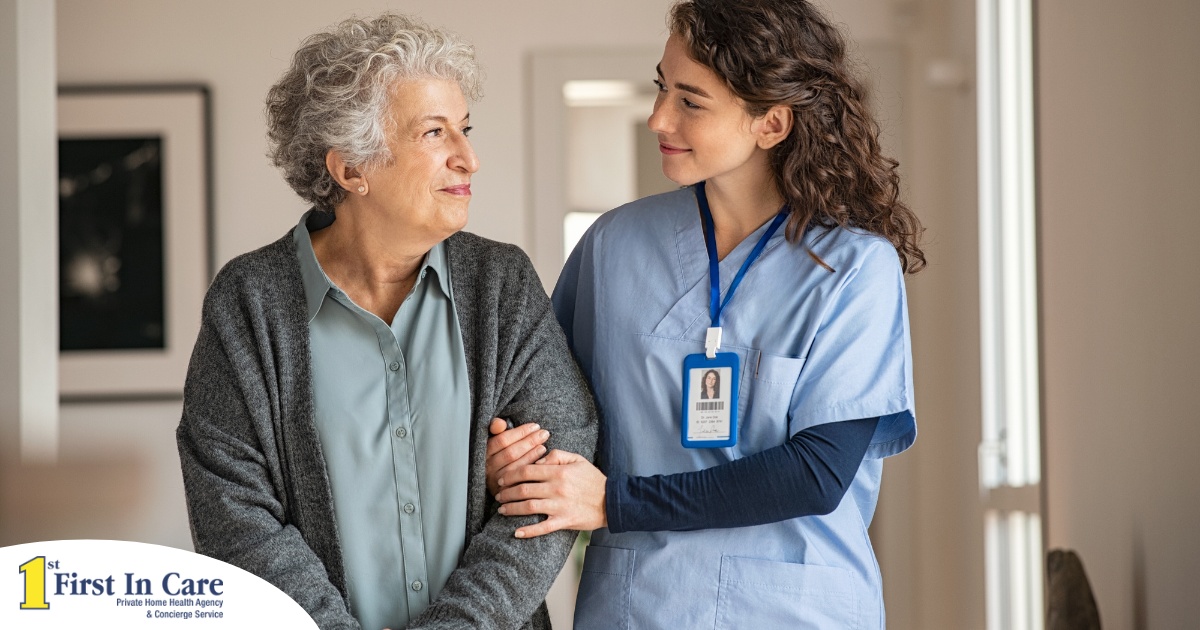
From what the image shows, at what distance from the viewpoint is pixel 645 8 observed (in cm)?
373

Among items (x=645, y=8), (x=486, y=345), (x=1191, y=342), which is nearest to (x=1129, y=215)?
(x=1191, y=342)

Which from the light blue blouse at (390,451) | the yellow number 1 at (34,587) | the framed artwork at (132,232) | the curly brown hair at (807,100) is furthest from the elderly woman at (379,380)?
the framed artwork at (132,232)

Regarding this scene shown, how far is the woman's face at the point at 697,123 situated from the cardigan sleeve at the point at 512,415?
0.89 feet

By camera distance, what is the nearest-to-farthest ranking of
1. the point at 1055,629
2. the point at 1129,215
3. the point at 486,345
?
the point at 486,345 < the point at 1129,215 < the point at 1055,629

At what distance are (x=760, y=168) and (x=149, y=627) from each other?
1.03m

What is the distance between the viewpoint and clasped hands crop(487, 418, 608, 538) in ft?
4.98

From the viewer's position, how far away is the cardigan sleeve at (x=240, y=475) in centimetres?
144

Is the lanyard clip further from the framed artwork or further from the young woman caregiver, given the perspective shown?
the framed artwork

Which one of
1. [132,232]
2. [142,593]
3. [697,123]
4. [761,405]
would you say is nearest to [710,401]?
[761,405]

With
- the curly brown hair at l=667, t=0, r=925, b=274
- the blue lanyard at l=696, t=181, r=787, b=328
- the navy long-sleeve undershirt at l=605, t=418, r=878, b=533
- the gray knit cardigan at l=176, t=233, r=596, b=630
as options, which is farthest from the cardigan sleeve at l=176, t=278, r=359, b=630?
A: the curly brown hair at l=667, t=0, r=925, b=274

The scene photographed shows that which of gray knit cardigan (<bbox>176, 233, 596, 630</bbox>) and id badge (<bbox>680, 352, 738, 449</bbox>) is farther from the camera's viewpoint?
id badge (<bbox>680, 352, 738, 449</bbox>)

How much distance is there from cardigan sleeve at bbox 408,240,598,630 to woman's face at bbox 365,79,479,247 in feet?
0.35

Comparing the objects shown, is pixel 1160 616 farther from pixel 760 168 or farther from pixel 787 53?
pixel 787 53

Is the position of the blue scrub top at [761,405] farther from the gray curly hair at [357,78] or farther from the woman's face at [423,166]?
the gray curly hair at [357,78]
